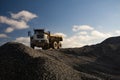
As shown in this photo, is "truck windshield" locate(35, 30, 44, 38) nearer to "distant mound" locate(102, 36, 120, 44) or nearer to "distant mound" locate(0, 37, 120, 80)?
"distant mound" locate(0, 37, 120, 80)

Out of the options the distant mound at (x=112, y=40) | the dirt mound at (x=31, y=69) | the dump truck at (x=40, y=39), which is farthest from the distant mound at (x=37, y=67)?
the distant mound at (x=112, y=40)

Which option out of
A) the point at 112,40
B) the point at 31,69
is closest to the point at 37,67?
the point at 31,69

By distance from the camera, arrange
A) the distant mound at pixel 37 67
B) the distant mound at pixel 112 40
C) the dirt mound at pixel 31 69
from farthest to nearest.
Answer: the distant mound at pixel 112 40 → the distant mound at pixel 37 67 → the dirt mound at pixel 31 69

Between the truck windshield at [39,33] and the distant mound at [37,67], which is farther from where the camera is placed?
the truck windshield at [39,33]

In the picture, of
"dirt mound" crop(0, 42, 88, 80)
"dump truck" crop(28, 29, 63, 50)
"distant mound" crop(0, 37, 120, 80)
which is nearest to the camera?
"dirt mound" crop(0, 42, 88, 80)

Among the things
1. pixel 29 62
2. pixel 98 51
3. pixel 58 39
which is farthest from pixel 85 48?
pixel 29 62

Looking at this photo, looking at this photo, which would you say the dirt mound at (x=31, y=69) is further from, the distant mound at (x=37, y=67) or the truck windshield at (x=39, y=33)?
the truck windshield at (x=39, y=33)

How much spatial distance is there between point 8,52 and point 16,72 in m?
4.20

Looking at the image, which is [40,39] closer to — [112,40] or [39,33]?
[39,33]

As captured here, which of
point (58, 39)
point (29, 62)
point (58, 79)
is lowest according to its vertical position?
point (58, 79)

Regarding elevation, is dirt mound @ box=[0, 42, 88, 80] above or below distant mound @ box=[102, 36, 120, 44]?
below

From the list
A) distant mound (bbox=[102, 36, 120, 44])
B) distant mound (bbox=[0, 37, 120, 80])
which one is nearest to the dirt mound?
distant mound (bbox=[0, 37, 120, 80])

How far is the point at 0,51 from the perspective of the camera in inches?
843

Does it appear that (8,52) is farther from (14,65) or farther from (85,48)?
(85,48)
